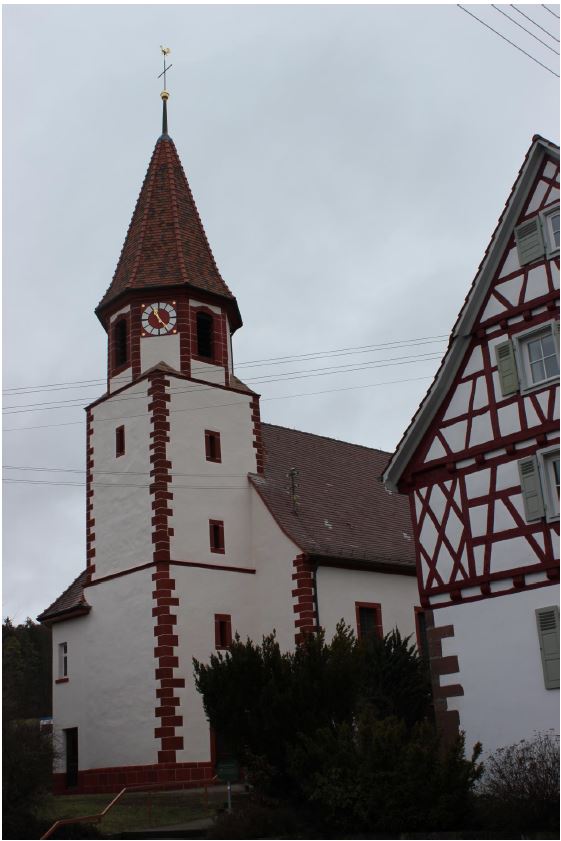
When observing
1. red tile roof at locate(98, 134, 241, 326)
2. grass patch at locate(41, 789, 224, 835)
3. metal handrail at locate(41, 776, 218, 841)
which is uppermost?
red tile roof at locate(98, 134, 241, 326)

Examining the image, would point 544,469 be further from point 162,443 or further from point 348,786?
point 162,443

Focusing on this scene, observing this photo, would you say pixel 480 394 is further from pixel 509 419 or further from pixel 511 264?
pixel 511 264

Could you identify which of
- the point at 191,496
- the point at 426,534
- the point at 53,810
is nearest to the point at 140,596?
the point at 191,496

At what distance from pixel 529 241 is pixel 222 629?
1581 cm

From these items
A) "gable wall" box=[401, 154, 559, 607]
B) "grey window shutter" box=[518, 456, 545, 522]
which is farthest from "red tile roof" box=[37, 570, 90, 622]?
"grey window shutter" box=[518, 456, 545, 522]

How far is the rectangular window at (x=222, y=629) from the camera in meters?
32.3

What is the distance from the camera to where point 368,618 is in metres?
34.1

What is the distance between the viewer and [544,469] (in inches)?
848

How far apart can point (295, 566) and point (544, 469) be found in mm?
12726

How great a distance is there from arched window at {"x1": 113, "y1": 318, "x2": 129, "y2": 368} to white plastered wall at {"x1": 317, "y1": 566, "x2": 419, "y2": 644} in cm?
976

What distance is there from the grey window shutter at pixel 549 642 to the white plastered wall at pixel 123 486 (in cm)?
1425

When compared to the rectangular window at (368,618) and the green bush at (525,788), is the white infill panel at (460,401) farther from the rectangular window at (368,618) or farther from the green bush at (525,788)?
the rectangular window at (368,618)

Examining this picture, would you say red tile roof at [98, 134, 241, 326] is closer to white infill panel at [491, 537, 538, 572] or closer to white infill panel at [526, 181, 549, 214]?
white infill panel at [526, 181, 549, 214]

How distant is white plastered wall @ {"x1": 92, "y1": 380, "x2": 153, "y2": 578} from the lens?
3275 centimetres
